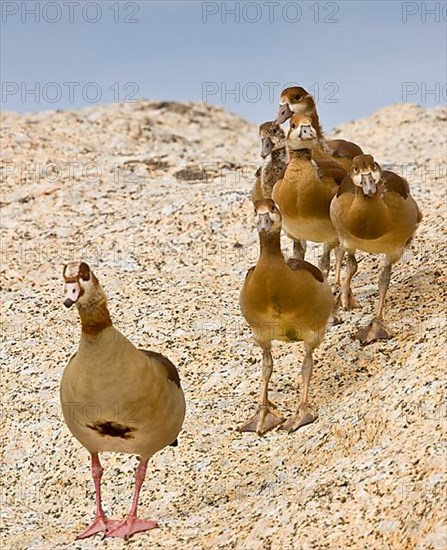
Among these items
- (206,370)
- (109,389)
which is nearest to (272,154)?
(206,370)

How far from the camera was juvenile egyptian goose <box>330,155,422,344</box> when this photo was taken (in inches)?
362

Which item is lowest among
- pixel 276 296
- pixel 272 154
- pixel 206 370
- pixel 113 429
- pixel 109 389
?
pixel 206 370

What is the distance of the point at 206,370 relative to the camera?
10375 mm

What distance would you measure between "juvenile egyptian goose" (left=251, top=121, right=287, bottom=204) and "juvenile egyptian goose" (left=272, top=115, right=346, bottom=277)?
1.89ft

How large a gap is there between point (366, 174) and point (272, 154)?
1.82m

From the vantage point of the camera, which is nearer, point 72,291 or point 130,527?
point 72,291

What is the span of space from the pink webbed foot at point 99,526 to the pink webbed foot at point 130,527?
0.19 ft

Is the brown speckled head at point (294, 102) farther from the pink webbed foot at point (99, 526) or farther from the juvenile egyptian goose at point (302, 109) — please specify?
the pink webbed foot at point (99, 526)

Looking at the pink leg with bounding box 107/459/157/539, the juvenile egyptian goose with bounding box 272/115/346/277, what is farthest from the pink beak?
the juvenile egyptian goose with bounding box 272/115/346/277

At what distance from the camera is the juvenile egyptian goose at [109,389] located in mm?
7285

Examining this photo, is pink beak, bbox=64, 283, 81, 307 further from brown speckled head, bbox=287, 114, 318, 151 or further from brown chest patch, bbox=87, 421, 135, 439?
brown speckled head, bbox=287, 114, 318, 151

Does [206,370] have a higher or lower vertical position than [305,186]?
lower

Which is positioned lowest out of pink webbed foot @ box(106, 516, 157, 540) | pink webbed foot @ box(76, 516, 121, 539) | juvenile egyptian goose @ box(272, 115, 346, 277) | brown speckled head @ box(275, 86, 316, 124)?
pink webbed foot @ box(76, 516, 121, 539)

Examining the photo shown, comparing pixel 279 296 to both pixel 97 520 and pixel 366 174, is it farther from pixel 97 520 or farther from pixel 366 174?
pixel 97 520
